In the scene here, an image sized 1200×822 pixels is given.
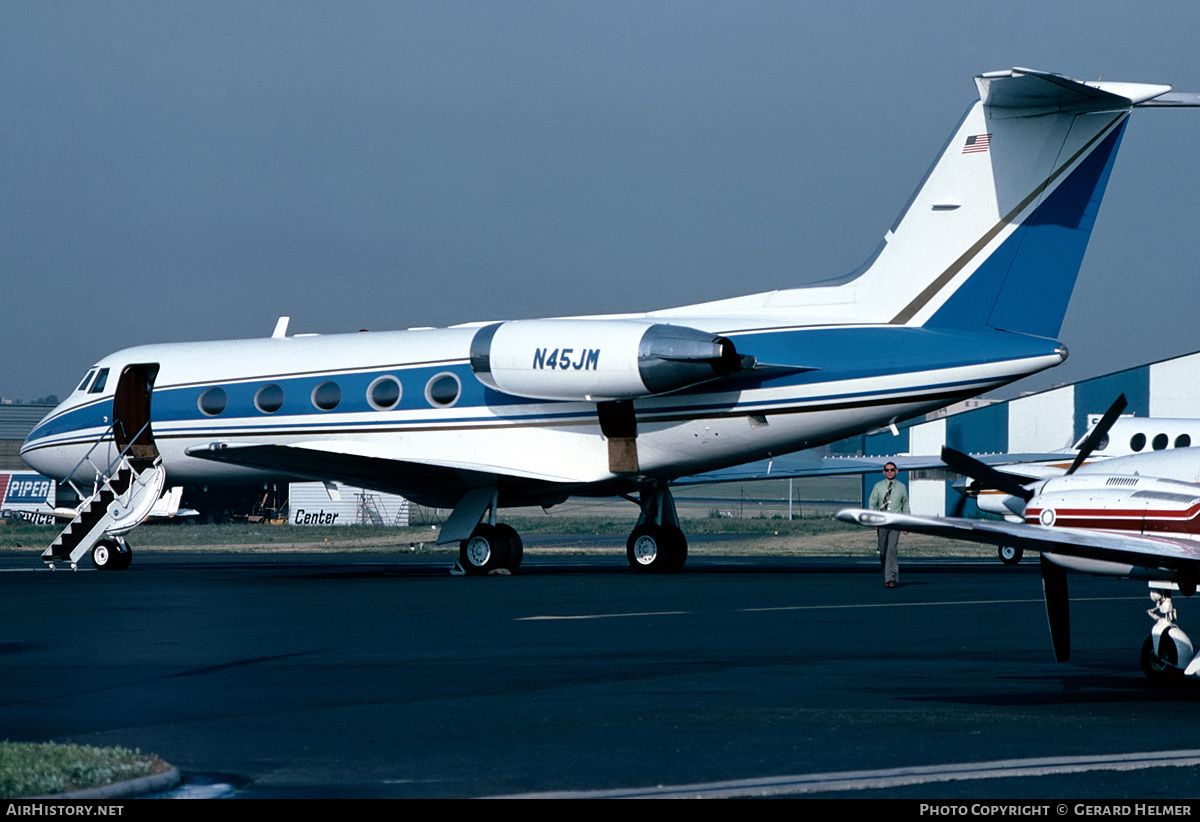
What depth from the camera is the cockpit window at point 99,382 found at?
2803cm

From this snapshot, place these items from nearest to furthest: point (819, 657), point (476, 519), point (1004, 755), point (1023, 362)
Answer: point (1004, 755), point (819, 657), point (1023, 362), point (476, 519)

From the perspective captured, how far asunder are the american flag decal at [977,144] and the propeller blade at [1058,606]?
495 inches

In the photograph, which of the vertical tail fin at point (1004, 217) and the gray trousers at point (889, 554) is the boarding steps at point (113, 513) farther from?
the vertical tail fin at point (1004, 217)

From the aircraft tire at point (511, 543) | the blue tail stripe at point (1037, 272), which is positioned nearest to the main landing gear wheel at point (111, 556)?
the aircraft tire at point (511, 543)

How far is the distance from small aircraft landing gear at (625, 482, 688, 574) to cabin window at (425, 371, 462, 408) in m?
4.00

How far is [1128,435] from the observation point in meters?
34.8

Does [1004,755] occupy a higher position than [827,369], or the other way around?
[827,369]

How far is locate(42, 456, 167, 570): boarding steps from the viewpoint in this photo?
87.7ft

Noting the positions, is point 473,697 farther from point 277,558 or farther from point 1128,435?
point 1128,435

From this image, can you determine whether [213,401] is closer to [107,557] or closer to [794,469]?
[107,557]
